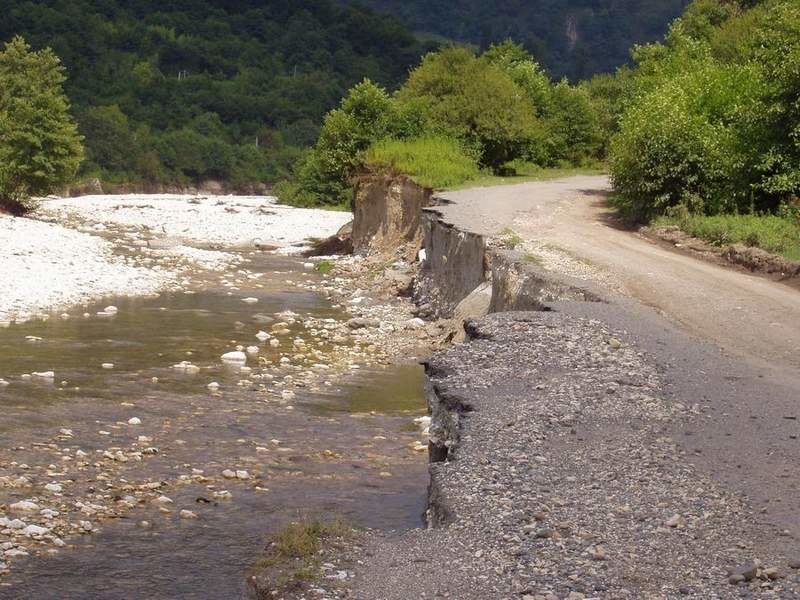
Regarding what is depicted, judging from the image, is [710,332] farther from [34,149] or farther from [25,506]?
[34,149]

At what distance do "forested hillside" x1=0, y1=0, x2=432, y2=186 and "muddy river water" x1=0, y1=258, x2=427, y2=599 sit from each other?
250ft

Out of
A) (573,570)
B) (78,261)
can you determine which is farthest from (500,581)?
(78,261)

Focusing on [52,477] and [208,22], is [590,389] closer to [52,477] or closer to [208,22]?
[52,477]

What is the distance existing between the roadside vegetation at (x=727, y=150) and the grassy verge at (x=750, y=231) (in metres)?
0.02

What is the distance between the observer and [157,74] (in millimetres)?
120938

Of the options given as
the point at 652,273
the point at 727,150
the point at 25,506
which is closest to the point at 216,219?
the point at 727,150

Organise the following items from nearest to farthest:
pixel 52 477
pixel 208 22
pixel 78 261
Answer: pixel 52 477
pixel 78 261
pixel 208 22

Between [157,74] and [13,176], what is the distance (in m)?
81.4

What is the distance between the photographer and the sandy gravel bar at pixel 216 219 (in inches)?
1636

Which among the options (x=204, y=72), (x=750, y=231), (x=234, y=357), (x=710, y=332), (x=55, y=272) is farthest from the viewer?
(x=204, y=72)

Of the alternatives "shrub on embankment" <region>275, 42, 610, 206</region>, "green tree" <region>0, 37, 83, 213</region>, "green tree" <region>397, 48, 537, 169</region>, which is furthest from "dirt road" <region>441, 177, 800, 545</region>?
"green tree" <region>0, 37, 83, 213</region>

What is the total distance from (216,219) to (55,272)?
21.0 m

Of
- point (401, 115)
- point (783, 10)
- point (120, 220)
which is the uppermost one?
point (783, 10)

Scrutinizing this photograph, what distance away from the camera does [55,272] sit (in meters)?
25.2
